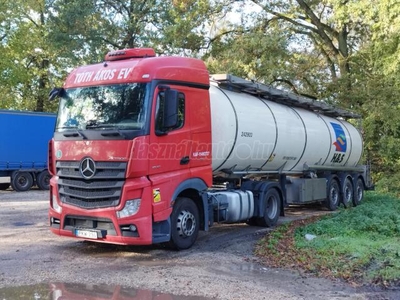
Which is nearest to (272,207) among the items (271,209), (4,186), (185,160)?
(271,209)

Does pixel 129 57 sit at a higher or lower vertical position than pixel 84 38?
lower

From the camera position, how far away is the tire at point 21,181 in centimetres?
1994

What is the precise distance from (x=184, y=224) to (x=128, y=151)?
1879mm

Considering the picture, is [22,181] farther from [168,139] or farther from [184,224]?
[168,139]

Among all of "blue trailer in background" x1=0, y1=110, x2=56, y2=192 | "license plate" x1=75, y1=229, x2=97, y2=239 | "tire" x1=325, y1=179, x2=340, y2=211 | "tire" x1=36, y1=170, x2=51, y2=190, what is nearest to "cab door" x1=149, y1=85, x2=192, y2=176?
"license plate" x1=75, y1=229, x2=97, y2=239

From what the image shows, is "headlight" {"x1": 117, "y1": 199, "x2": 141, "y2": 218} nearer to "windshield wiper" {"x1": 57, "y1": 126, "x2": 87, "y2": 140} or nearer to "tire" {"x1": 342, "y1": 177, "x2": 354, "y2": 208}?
"windshield wiper" {"x1": 57, "y1": 126, "x2": 87, "y2": 140}

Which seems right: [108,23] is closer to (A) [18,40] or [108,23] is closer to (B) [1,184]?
(A) [18,40]

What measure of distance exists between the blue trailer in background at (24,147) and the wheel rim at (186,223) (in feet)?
44.8

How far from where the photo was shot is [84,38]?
26.9 meters

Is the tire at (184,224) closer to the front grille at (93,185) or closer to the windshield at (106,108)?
the front grille at (93,185)

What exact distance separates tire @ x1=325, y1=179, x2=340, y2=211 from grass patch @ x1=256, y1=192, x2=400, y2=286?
3.50 m

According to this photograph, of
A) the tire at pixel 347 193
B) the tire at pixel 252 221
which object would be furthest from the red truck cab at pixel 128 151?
the tire at pixel 347 193

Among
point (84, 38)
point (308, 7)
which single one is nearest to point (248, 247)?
point (308, 7)

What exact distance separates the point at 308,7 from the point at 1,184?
17.0m
